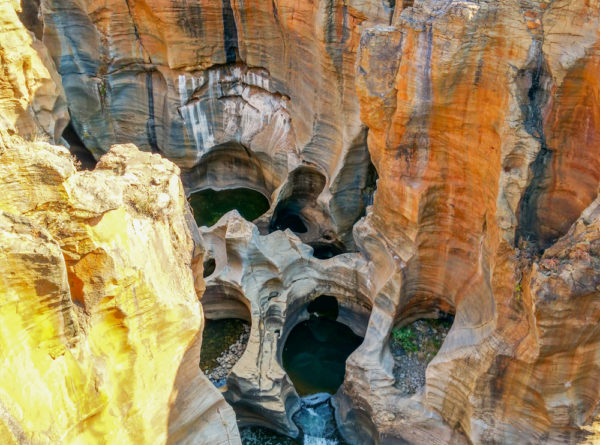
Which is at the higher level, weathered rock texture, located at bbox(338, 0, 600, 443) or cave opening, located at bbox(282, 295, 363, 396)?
weathered rock texture, located at bbox(338, 0, 600, 443)

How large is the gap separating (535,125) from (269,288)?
23.7ft

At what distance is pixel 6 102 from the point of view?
487 inches

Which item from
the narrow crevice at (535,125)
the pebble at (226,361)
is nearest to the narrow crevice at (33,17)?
the pebble at (226,361)

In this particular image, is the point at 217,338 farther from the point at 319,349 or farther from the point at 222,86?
the point at 222,86

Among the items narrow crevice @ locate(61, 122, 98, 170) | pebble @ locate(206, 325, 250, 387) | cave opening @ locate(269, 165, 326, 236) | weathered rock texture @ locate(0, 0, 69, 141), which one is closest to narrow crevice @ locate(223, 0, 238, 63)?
cave opening @ locate(269, 165, 326, 236)

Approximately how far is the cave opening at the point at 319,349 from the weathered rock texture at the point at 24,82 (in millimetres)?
8012

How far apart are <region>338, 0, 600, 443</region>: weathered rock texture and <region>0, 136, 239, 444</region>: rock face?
461 cm

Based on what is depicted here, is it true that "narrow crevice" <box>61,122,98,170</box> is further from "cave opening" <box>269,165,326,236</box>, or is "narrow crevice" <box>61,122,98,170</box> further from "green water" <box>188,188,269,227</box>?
"cave opening" <box>269,165,326,236</box>

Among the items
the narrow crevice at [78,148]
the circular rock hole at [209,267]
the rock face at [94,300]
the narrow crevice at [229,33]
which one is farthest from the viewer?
the narrow crevice at [78,148]

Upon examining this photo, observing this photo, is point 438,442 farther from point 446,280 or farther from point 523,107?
Answer: point 523,107

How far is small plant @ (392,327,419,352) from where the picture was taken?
1153 centimetres

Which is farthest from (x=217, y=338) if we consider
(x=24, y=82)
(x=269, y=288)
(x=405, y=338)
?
(x=24, y=82)

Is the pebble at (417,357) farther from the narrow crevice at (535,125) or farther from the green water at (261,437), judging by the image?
the narrow crevice at (535,125)

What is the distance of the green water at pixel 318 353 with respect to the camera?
13.1m
